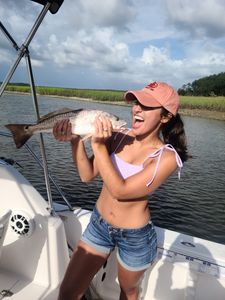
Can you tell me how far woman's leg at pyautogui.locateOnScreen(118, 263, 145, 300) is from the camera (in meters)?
2.77

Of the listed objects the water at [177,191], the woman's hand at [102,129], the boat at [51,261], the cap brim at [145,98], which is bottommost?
the water at [177,191]

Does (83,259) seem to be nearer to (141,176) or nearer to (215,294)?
(141,176)

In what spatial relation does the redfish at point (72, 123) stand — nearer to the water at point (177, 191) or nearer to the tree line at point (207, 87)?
the water at point (177, 191)

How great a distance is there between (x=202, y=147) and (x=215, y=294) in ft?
67.6

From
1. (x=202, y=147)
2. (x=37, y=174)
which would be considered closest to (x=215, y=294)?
(x=37, y=174)

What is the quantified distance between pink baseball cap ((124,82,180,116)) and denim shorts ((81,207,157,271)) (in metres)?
0.95

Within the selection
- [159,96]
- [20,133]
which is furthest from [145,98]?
[20,133]

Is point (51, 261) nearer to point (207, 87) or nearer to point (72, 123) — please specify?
point (72, 123)

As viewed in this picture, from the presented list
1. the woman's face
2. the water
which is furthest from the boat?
the water

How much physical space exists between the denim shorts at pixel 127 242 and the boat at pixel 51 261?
675 millimetres

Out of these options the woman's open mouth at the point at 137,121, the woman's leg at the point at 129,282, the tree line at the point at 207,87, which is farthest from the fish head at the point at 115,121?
the tree line at the point at 207,87

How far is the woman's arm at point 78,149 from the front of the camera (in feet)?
9.32

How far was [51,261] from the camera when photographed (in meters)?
3.42

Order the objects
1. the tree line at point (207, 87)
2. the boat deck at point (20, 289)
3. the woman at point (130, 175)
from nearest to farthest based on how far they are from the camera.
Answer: the woman at point (130, 175)
the boat deck at point (20, 289)
the tree line at point (207, 87)
